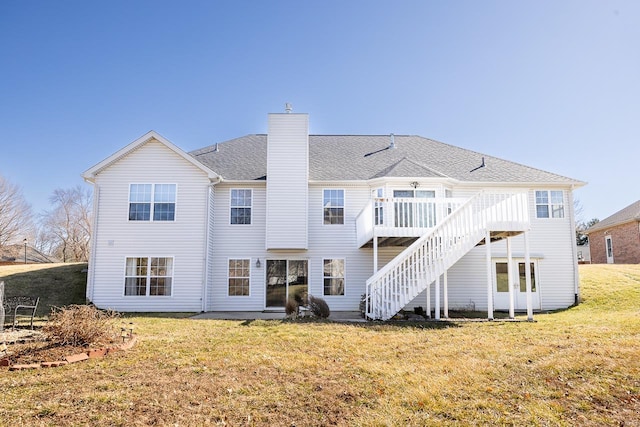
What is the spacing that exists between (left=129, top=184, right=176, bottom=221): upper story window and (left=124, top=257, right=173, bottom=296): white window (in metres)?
1.66

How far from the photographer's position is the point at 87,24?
500 inches

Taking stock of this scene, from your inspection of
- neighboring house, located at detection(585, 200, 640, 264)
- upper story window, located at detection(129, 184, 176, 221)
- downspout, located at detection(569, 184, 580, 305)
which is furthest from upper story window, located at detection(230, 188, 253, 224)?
neighboring house, located at detection(585, 200, 640, 264)

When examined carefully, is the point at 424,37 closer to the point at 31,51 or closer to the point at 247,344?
the point at 247,344

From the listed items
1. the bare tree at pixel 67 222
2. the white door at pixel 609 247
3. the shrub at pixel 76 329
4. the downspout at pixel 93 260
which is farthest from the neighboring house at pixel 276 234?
the bare tree at pixel 67 222

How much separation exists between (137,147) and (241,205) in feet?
15.4

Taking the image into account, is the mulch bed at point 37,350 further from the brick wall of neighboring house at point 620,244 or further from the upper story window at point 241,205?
the brick wall of neighboring house at point 620,244

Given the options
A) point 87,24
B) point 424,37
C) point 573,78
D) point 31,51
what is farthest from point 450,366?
point 31,51

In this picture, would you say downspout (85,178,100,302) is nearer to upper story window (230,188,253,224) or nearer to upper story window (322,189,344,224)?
upper story window (230,188,253,224)

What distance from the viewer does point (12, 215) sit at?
41688 mm

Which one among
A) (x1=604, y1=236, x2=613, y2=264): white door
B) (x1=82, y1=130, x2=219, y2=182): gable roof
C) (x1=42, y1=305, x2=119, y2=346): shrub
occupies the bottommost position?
(x1=42, y1=305, x2=119, y2=346): shrub

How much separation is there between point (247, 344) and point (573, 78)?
45.1 ft

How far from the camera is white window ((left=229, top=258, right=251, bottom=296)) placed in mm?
15953

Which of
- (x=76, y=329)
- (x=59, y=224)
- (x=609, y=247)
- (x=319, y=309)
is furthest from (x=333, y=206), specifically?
(x=59, y=224)

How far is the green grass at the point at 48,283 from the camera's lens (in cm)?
1628
